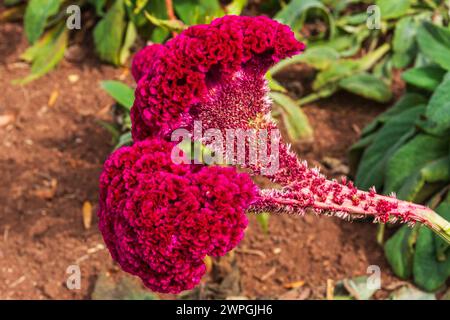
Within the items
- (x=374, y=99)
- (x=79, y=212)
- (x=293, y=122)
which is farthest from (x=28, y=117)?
(x=374, y=99)

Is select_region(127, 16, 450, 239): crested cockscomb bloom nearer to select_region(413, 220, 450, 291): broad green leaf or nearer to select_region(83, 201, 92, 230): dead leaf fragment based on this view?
select_region(413, 220, 450, 291): broad green leaf

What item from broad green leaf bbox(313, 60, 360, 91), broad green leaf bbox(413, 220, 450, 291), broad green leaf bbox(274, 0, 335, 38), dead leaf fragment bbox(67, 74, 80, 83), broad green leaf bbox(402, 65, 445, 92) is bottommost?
broad green leaf bbox(413, 220, 450, 291)

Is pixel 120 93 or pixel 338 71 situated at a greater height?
pixel 338 71

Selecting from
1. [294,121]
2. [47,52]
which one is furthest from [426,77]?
[47,52]

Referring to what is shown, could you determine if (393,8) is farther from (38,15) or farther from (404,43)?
(38,15)

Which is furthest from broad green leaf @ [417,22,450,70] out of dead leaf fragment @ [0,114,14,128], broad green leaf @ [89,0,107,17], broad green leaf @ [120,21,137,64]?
dead leaf fragment @ [0,114,14,128]

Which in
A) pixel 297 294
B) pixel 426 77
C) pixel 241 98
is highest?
pixel 426 77

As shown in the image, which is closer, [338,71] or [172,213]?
[172,213]
